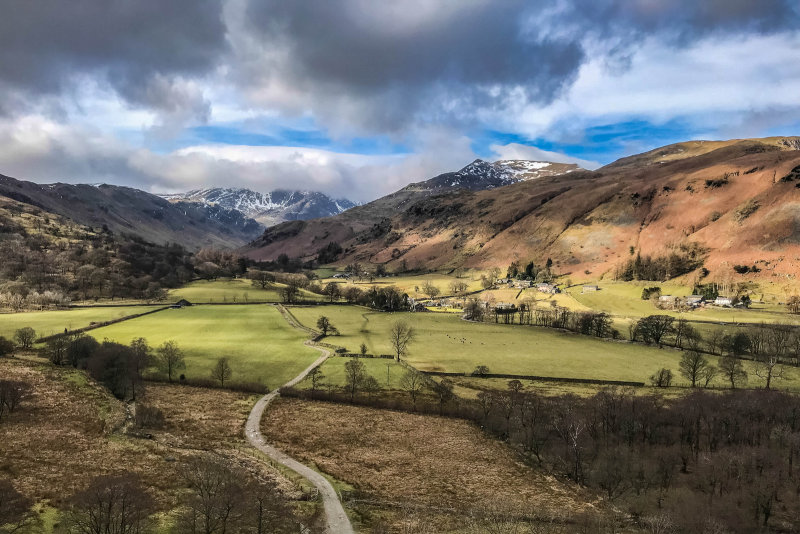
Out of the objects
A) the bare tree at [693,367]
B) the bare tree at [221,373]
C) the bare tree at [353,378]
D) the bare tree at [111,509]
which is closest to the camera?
the bare tree at [111,509]

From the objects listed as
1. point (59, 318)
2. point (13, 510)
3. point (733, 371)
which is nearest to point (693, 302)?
point (733, 371)

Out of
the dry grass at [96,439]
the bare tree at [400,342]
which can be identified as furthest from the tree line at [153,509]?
the bare tree at [400,342]

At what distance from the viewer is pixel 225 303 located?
18425 cm

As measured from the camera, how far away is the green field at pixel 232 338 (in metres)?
97.0

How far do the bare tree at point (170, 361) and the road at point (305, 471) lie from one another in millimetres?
24227

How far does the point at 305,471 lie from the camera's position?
53.0 meters

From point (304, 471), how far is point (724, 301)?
19557 centimetres

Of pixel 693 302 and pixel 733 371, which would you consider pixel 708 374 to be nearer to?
pixel 733 371

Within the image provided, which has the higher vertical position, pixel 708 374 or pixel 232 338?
pixel 232 338

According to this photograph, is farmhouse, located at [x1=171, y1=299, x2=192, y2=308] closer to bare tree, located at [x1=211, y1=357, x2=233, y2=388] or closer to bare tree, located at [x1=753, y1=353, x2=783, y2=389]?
bare tree, located at [x1=211, y1=357, x2=233, y2=388]

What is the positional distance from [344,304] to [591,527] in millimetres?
163637

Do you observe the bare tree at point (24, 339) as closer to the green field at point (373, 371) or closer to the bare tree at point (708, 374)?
the green field at point (373, 371)

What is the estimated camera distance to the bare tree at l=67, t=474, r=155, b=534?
3022 cm

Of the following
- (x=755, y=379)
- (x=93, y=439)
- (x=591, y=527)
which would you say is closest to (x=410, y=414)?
(x=591, y=527)
